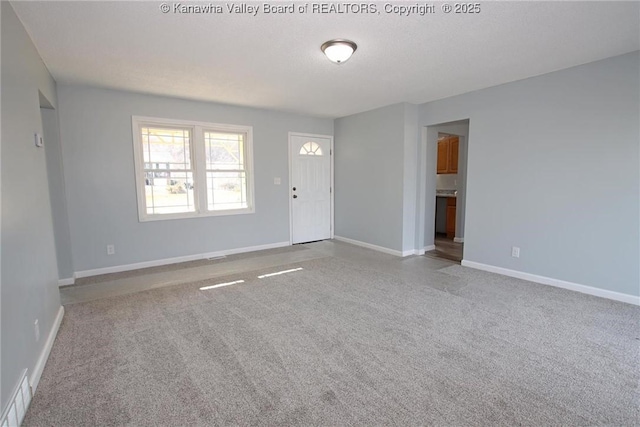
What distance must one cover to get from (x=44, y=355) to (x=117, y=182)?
259 centimetres

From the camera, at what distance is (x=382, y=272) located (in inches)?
164

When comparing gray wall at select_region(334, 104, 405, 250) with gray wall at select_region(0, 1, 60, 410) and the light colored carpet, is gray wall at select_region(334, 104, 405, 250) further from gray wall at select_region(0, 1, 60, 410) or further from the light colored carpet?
gray wall at select_region(0, 1, 60, 410)

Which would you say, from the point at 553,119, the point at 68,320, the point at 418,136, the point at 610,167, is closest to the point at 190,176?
the point at 68,320

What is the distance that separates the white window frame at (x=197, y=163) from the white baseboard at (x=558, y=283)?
370cm

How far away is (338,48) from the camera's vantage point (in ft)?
8.58

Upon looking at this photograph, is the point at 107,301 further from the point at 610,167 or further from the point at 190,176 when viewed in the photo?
the point at 610,167

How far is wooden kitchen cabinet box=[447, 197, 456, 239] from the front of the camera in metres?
6.54

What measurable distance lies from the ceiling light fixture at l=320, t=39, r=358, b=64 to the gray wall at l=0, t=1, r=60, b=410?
2.17m

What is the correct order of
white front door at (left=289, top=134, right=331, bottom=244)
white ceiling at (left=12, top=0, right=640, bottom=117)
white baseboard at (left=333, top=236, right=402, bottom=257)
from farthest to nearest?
white front door at (left=289, top=134, right=331, bottom=244), white baseboard at (left=333, top=236, right=402, bottom=257), white ceiling at (left=12, top=0, right=640, bottom=117)

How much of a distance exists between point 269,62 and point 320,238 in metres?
3.79

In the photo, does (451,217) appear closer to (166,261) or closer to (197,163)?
(197,163)

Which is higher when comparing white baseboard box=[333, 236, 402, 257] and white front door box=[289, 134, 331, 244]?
white front door box=[289, 134, 331, 244]

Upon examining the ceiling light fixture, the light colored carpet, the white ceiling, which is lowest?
the light colored carpet

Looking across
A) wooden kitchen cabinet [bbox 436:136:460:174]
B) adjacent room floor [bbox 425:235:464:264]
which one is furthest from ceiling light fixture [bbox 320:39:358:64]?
wooden kitchen cabinet [bbox 436:136:460:174]
